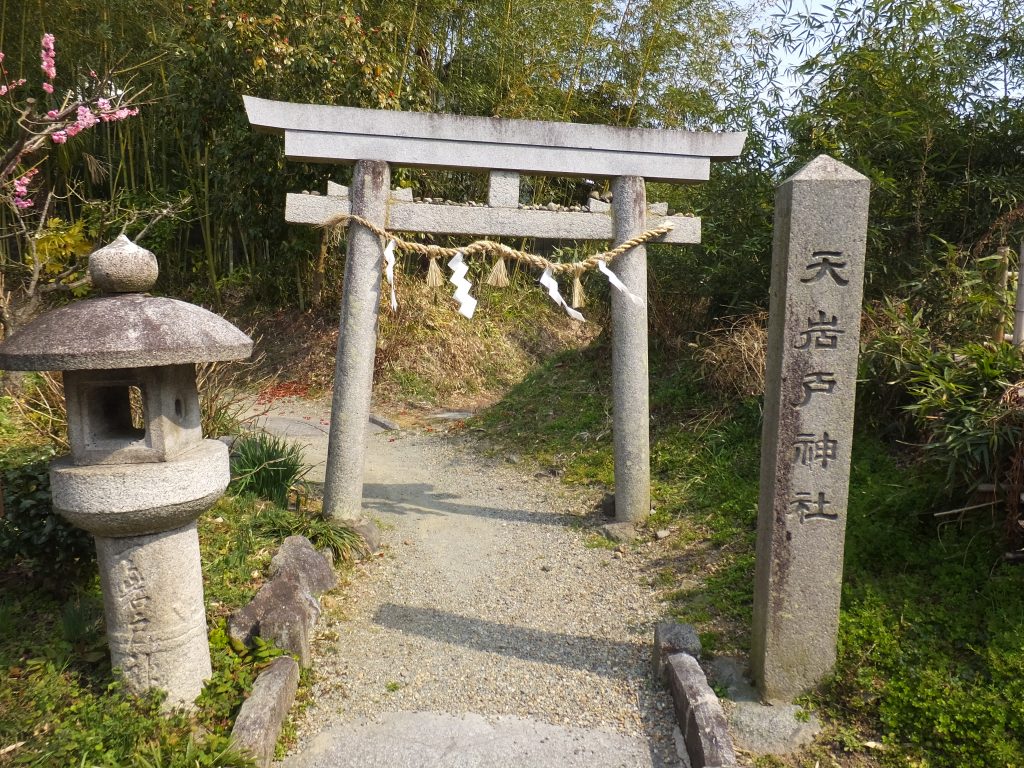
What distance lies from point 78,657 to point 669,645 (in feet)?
8.37

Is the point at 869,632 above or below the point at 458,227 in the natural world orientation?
below

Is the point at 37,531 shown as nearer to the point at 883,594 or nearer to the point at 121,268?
the point at 121,268

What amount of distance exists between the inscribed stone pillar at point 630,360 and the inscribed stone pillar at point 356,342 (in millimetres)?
1582

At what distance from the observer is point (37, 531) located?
9.98ft

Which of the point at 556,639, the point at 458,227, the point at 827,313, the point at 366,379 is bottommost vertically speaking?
the point at 556,639

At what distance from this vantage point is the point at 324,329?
989 cm

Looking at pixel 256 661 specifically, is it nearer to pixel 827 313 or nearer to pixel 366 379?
pixel 366 379

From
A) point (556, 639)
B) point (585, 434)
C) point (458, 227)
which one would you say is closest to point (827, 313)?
point (556, 639)

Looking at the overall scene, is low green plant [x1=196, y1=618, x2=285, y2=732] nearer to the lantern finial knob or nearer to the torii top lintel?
the lantern finial knob

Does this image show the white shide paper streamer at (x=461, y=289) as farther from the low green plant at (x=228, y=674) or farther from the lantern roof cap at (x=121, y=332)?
the low green plant at (x=228, y=674)

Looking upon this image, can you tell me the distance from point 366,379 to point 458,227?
1178 millimetres

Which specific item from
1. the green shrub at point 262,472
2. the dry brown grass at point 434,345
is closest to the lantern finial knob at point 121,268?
the green shrub at point 262,472

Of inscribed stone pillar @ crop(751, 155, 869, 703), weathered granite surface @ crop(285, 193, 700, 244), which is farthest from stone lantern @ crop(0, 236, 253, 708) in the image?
inscribed stone pillar @ crop(751, 155, 869, 703)

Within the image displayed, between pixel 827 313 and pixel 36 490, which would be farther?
pixel 36 490
